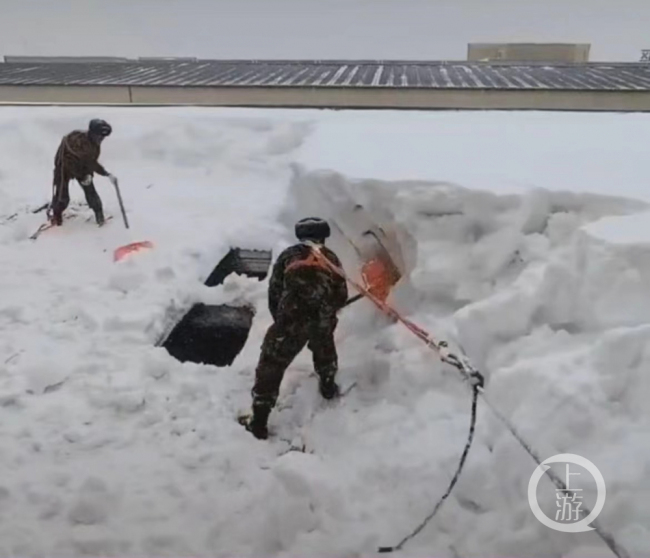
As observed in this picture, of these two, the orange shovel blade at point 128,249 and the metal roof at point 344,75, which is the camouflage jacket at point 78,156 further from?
the metal roof at point 344,75

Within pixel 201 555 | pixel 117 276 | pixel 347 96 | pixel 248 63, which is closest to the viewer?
pixel 201 555

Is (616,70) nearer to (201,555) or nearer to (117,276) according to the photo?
(117,276)

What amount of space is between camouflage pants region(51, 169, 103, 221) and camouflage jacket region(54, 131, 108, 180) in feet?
0.28

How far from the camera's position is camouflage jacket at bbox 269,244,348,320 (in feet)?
12.6

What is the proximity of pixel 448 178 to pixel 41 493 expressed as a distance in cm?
363

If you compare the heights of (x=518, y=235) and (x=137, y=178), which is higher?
(x=518, y=235)

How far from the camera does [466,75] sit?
1477cm

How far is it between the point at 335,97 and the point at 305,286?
926 cm

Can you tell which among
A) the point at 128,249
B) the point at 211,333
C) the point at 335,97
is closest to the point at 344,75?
the point at 335,97

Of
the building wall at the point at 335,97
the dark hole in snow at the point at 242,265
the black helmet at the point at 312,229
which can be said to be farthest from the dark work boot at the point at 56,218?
the building wall at the point at 335,97

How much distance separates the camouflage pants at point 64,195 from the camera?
23.6ft

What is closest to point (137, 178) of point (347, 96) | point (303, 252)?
point (347, 96)

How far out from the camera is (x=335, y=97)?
40.5 feet

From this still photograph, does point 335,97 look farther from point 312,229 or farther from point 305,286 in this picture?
point 305,286
